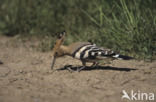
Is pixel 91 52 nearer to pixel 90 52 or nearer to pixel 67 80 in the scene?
pixel 90 52

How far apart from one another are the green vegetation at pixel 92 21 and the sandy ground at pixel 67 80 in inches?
20.2

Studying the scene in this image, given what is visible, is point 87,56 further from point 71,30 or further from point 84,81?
point 71,30

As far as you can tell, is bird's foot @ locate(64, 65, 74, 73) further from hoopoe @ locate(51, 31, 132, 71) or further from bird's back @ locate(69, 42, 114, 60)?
bird's back @ locate(69, 42, 114, 60)

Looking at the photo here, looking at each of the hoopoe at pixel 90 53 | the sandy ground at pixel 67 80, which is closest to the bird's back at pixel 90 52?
the hoopoe at pixel 90 53

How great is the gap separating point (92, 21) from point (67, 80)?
9.32 feet

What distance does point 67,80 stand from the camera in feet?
14.2

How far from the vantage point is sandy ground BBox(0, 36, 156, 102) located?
3.62 meters

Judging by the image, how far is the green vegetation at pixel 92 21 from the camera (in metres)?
5.30

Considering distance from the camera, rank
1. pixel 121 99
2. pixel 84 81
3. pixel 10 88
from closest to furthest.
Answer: pixel 121 99
pixel 10 88
pixel 84 81

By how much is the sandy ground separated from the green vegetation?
0.51m

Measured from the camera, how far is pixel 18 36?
7.27 metres

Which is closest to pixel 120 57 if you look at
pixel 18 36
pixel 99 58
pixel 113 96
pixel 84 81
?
pixel 99 58

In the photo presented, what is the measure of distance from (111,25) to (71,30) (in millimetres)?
1456

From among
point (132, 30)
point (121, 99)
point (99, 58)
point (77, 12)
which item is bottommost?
point (121, 99)
